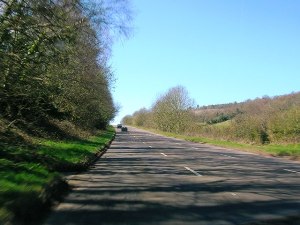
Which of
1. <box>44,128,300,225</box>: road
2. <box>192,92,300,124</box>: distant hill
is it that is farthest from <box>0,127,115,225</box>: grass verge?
<box>192,92,300,124</box>: distant hill

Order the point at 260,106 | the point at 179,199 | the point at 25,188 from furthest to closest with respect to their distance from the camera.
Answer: the point at 260,106 → the point at 179,199 → the point at 25,188

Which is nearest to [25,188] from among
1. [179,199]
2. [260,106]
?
[179,199]

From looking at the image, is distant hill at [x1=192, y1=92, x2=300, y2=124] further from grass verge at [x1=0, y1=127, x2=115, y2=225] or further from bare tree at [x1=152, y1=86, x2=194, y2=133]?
grass verge at [x1=0, y1=127, x2=115, y2=225]

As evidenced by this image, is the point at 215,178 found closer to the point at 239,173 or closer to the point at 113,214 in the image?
the point at 239,173

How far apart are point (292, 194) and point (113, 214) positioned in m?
5.15

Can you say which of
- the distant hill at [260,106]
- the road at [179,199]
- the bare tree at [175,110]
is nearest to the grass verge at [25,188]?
the road at [179,199]

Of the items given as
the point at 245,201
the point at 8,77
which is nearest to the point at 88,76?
the point at 8,77

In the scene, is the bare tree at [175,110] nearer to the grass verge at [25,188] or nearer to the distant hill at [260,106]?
the distant hill at [260,106]

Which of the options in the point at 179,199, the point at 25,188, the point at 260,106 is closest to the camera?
the point at 25,188

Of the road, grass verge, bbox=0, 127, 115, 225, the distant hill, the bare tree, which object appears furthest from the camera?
the bare tree

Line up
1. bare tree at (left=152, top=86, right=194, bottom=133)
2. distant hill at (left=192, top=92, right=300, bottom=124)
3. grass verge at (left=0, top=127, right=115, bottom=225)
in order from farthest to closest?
1. bare tree at (left=152, top=86, right=194, bottom=133)
2. distant hill at (left=192, top=92, right=300, bottom=124)
3. grass verge at (left=0, top=127, right=115, bottom=225)

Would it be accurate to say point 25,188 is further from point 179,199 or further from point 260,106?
point 260,106

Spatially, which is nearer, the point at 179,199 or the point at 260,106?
the point at 179,199

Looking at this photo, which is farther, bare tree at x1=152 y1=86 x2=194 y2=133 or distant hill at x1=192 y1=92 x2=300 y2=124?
bare tree at x1=152 y1=86 x2=194 y2=133
